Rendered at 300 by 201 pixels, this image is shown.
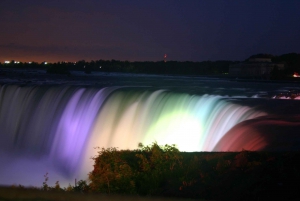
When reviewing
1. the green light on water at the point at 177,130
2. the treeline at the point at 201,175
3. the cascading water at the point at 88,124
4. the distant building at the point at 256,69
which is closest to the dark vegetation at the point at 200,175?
the treeline at the point at 201,175

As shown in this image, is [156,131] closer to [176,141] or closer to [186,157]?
[176,141]

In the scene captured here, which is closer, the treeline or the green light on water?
the treeline

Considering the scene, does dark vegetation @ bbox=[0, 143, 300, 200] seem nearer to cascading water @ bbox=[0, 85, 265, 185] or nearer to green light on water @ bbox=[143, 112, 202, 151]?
cascading water @ bbox=[0, 85, 265, 185]

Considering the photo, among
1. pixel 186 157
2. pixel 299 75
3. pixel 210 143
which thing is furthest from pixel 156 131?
pixel 299 75

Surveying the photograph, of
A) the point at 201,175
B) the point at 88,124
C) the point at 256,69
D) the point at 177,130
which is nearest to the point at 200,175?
the point at 201,175

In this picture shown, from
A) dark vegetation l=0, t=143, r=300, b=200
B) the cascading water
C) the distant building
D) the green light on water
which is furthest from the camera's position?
the distant building

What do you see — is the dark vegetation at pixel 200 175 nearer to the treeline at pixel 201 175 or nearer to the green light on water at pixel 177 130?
the treeline at pixel 201 175

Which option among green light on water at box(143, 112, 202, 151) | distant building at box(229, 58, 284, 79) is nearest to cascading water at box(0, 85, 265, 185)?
green light on water at box(143, 112, 202, 151)
